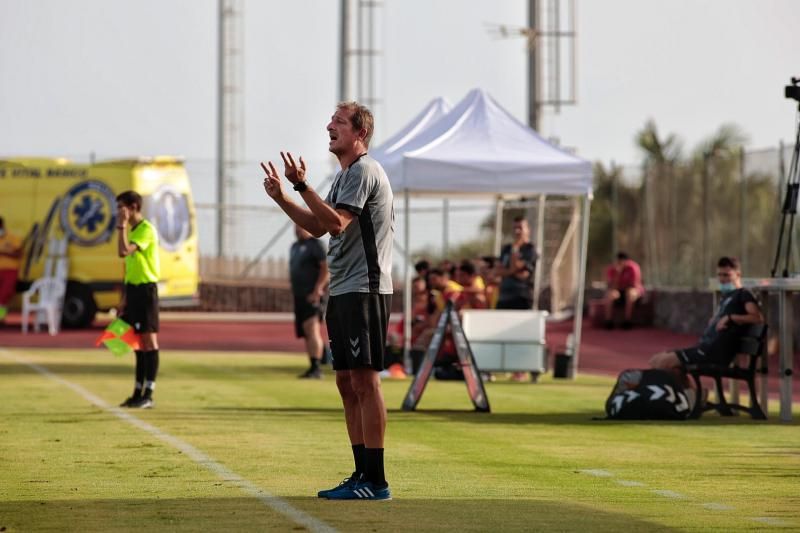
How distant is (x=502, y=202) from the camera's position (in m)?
29.6

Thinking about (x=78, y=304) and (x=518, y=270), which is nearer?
(x=518, y=270)

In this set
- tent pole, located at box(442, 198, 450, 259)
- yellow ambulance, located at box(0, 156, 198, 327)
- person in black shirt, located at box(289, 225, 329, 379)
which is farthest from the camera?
tent pole, located at box(442, 198, 450, 259)

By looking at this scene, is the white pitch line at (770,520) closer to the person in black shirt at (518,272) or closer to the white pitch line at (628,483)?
the white pitch line at (628,483)

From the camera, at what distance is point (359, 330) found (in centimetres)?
983

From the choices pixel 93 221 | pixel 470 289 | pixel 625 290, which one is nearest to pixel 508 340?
pixel 470 289

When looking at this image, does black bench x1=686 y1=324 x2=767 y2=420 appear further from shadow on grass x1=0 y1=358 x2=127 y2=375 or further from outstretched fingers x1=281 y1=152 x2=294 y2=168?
shadow on grass x1=0 y1=358 x2=127 y2=375

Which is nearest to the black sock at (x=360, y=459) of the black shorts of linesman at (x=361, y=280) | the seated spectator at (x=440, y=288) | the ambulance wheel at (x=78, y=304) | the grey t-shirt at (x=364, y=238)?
the black shorts of linesman at (x=361, y=280)

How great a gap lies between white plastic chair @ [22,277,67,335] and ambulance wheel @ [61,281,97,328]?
163 mm

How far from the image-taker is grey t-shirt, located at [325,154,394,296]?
9.80 meters

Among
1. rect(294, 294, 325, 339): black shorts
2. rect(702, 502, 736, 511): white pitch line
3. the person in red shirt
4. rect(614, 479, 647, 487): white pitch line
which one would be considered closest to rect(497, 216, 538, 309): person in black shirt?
rect(294, 294, 325, 339): black shorts

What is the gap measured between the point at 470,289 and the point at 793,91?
27.8 ft

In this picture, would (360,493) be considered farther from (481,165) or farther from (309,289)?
(481,165)

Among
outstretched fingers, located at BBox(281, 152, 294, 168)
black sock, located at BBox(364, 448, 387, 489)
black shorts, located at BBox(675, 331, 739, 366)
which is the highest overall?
outstretched fingers, located at BBox(281, 152, 294, 168)

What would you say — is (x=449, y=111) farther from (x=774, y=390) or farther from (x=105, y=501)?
(x=105, y=501)
